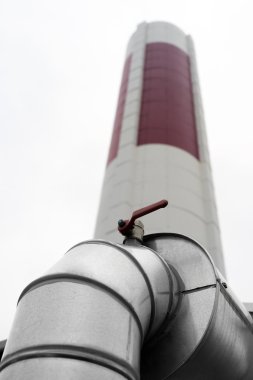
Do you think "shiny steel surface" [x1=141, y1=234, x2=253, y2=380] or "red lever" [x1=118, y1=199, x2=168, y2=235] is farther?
"red lever" [x1=118, y1=199, x2=168, y2=235]

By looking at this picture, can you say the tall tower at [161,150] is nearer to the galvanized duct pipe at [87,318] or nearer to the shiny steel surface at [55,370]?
the galvanized duct pipe at [87,318]

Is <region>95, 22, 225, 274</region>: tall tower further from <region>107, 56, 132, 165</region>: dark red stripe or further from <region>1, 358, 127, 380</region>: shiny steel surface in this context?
<region>1, 358, 127, 380</region>: shiny steel surface

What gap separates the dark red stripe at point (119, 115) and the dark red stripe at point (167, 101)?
0.71m

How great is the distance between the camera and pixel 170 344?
7.38 ft

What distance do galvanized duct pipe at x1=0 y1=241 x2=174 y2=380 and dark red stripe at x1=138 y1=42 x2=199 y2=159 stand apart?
28.5ft

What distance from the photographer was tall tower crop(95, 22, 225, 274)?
29.8 ft

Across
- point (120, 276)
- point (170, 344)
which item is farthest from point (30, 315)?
point (170, 344)

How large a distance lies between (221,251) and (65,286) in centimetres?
778

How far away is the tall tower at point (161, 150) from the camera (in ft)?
29.8

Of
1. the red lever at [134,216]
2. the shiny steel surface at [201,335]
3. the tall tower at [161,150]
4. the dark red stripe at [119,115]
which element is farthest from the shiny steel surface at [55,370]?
the dark red stripe at [119,115]

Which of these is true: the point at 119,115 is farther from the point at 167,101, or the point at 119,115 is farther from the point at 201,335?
the point at 201,335

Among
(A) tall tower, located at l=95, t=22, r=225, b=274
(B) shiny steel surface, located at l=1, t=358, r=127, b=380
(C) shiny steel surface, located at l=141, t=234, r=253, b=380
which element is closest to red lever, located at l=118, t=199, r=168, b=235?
(C) shiny steel surface, located at l=141, t=234, r=253, b=380

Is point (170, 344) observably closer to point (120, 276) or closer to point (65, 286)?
point (120, 276)

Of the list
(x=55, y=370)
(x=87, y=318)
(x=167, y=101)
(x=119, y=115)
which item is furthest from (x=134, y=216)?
(x=119, y=115)
